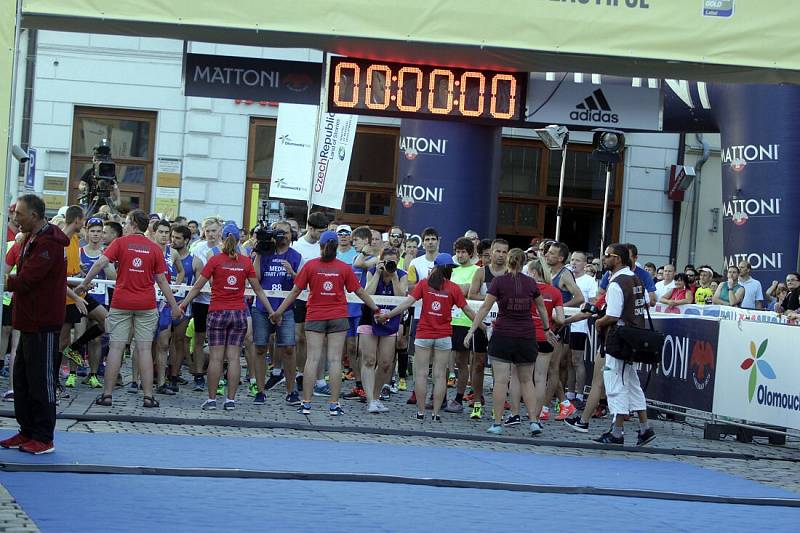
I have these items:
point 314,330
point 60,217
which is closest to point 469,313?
point 314,330

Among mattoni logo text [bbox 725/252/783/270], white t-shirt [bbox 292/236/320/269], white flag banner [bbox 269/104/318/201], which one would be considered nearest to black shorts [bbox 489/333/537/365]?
white t-shirt [bbox 292/236/320/269]

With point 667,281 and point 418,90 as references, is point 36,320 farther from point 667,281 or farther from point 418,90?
point 667,281

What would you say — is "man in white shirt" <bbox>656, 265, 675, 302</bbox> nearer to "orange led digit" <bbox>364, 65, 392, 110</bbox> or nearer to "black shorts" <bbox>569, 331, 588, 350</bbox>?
"black shorts" <bbox>569, 331, 588, 350</bbox>

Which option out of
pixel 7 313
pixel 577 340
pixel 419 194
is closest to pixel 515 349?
pixel 577 340

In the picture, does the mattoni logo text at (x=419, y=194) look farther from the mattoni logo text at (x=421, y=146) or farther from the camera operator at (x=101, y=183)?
the camera operator at (x=101, y=183)

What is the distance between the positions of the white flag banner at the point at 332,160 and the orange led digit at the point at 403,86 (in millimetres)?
9447

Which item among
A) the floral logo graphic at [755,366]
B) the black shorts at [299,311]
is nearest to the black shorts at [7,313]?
the black shorts at [299,311]

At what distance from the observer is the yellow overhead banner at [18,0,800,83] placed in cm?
1096

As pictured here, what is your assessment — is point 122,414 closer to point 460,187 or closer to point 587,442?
point 587,442

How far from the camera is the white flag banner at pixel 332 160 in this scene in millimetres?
22844

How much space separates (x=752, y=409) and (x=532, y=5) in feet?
17.9

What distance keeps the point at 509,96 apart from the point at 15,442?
5.94 metres

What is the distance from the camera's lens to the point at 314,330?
13.7 m

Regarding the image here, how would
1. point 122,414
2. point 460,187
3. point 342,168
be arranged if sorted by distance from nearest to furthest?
point 122,414
point 460,187
point 342,168
